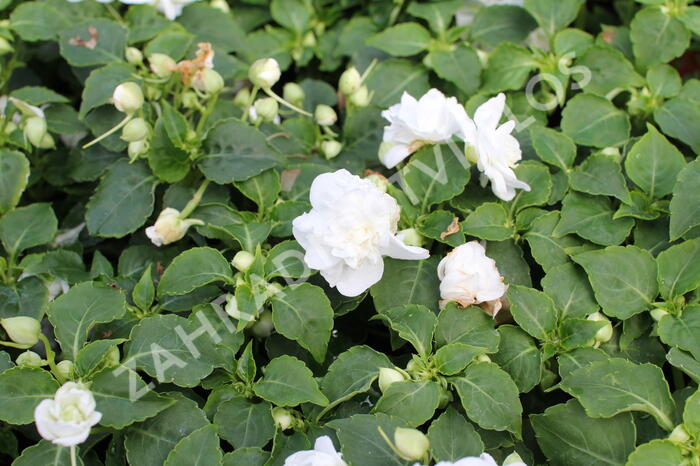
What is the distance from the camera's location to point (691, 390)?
Result: 1.17 meters

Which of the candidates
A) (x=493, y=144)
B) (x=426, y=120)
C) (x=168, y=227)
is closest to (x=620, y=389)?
(x=493, y=144)

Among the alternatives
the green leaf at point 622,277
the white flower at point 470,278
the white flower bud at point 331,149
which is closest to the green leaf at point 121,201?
the white flower bud at point 331,149

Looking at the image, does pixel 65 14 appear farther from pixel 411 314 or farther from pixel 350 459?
pixel 350 459

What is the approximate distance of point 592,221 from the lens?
4.43ft

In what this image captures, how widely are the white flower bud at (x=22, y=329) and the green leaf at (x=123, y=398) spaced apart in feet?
0.46

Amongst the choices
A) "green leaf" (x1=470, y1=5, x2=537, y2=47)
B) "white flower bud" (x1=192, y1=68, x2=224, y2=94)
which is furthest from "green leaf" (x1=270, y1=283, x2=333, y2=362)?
"green leaf" (x1=470, y1=5, x2=537, y2=47)

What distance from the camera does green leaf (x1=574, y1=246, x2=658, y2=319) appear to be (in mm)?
1240

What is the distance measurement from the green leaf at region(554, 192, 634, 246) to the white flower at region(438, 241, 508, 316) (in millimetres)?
Answer: 175

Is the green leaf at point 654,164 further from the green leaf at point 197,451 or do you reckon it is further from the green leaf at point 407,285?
the green leaf at point 197,451

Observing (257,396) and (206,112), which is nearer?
(257,396)

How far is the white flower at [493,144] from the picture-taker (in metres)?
1.29

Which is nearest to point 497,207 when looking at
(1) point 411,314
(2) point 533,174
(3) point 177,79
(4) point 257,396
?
(2) point 533,174

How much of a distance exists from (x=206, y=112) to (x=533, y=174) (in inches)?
24.3

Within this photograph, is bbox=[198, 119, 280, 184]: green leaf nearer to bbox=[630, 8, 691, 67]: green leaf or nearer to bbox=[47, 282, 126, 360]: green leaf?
bbox=[47, 282, 126, 360]: green leaf
